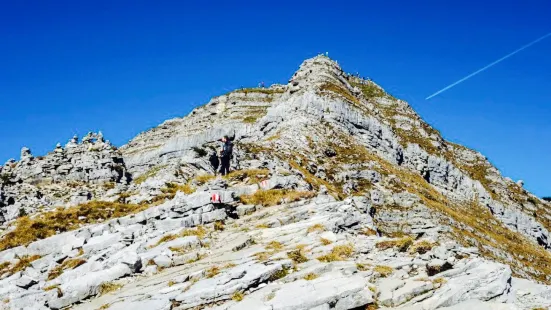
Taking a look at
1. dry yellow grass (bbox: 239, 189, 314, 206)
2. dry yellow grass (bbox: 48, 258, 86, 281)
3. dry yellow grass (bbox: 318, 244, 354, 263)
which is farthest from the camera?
dry yellow grass (bbox: 239, 189, 314, 206)

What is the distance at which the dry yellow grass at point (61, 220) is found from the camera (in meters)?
37.8

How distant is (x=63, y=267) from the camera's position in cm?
2961

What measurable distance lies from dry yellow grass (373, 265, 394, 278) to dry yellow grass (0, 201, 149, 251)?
22.1 meters

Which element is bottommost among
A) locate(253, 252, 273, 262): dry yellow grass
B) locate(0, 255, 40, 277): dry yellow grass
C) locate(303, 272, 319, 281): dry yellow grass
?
locate(303, 272, 319, 281): dry yellow grass

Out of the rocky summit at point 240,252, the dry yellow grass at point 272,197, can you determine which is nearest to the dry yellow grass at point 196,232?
the rocky summit at point 240,252

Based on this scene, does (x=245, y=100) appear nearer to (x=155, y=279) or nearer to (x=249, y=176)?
(x=249, y=176)

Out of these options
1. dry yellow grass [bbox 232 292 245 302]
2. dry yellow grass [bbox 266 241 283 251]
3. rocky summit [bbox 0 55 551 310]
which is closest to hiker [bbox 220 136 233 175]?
rocky summit [bbox 0 55 551 310]

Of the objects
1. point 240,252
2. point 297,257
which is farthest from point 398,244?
point 240,252

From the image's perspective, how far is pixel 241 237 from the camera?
29391 millimetres

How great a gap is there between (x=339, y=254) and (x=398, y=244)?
312 centimetres

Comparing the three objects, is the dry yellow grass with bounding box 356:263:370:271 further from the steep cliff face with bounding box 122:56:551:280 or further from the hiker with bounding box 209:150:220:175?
the steep cliff face with bounding box 122:56:551:280

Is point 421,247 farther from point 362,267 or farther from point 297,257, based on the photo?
point 297,257

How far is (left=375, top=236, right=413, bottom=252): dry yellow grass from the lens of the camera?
24609 millimetres

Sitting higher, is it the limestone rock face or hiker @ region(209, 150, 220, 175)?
the limestone rock face
